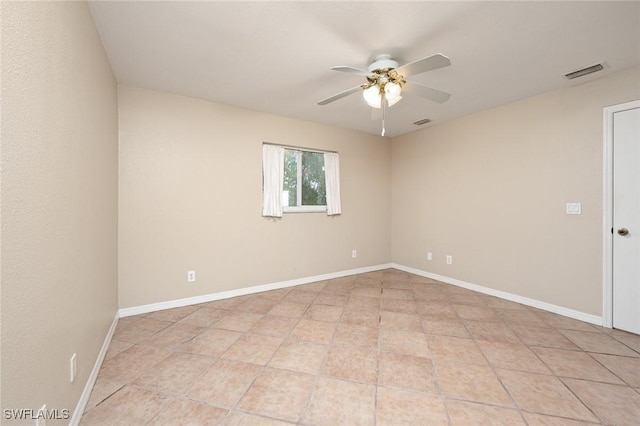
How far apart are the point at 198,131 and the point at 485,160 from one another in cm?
381

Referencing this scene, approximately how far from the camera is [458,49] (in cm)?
220

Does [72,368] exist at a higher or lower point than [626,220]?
lower

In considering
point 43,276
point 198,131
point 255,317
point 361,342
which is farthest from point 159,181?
point 361,342

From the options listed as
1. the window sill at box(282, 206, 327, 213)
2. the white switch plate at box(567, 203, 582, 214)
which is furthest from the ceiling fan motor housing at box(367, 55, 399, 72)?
the white switch plate at box(567, 203, 582, 214)

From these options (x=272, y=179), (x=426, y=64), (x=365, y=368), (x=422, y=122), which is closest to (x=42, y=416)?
(x=365, y=368)

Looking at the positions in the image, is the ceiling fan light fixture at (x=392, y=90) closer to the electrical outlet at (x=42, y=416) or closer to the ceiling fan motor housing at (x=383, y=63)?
the ceiling fan motor housing at (x=383, y=63)

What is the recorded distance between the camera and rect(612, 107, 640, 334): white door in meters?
2.46

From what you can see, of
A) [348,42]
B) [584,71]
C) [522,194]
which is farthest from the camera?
[522,194]

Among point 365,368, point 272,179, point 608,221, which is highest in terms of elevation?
point 272,179

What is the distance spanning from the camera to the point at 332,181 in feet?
14.1

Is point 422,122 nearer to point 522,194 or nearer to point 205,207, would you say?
point 522,194

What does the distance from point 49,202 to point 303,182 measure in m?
3.19

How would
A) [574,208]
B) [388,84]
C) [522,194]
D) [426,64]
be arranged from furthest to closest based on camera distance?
[522,194] → [574,208] → [388,84] → [426,64]

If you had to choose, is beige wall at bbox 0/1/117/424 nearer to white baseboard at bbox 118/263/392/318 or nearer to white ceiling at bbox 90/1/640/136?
white ceiling at bbox 90/1/640/136
